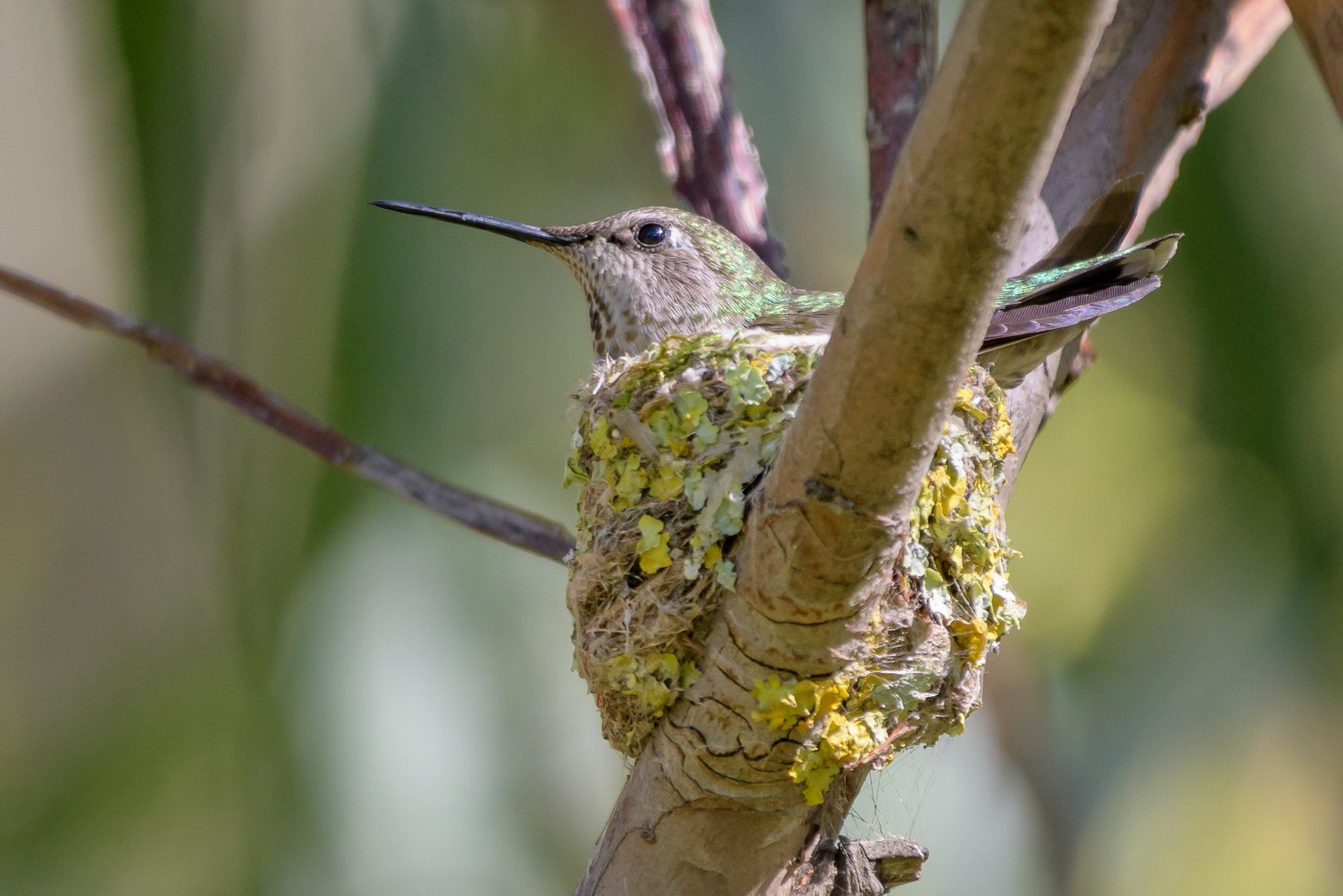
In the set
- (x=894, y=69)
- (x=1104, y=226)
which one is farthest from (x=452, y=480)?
(x=1104, y=226)

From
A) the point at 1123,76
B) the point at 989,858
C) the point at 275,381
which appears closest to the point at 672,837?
the point at 1123,76

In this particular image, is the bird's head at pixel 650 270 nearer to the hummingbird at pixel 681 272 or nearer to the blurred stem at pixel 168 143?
the hummingbird at pixel 681 272

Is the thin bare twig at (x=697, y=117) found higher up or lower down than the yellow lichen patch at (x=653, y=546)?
higher up

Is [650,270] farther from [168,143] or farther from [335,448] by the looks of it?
[168,143]

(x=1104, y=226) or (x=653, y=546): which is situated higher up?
(x=1104, y=226)

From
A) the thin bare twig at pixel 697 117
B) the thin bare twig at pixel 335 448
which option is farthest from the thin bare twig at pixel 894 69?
the thin bare twig at pixel 335 448

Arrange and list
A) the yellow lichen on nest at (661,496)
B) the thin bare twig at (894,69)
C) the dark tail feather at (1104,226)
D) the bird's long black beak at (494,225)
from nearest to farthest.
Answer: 1. the yellow lichen on nest at (661,496)
2. the dark tail feather at (1104,226)
3. the thin bare twig at (894,69)
4. the bird's long black beak at (494,225)

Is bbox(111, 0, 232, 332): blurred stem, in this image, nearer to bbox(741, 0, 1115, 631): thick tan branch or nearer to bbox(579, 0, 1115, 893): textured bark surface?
bbox(579, 0, 1115, 893): textured bark surface

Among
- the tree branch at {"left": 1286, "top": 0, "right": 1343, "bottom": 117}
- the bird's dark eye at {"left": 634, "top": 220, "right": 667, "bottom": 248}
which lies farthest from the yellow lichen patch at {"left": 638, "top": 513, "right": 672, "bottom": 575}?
the tree branch at {"left": 1286, "top": 0, "right": 1343, "bottom": 117}
